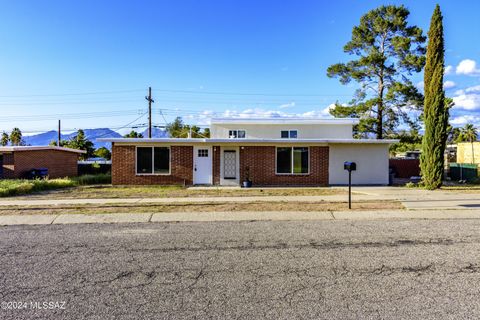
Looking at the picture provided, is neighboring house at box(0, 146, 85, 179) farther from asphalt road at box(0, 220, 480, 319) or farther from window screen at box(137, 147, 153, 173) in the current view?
asphalt road at box(0, 220, 480, 319)

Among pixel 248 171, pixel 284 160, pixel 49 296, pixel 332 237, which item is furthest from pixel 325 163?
pixel 49 296

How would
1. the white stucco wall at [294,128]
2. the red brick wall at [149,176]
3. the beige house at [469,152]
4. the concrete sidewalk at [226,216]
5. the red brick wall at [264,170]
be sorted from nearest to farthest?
the concrete sidewalk at [226,216] < the red brick wall at [149,176] < the red brick wall at [264,170] < the white stucco wall at [294,128] < the beige house at [469,152]

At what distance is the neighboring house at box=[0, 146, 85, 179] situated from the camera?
24000 mm

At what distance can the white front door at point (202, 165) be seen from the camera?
18672mm

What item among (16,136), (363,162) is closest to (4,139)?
(16,136)

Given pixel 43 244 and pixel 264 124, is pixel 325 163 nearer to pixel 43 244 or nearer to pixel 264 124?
pixel 264 124

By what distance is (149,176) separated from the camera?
60.6 feet

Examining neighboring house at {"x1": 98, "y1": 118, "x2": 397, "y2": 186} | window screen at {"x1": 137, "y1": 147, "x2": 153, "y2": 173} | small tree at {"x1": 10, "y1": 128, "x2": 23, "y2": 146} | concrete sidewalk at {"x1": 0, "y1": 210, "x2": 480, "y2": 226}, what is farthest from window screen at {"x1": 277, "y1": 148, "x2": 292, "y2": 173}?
small tree at {"x1": 10, "y1": 128, "x2": 23, "y2": 146}

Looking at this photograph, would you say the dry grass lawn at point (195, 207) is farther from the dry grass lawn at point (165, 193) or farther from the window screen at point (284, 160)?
the window screen at point (284, 160)

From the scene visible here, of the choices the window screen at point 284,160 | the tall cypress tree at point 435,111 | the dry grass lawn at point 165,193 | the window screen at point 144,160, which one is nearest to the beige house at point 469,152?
the tall cypress tree at point 435,111

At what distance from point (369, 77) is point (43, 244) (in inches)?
1173

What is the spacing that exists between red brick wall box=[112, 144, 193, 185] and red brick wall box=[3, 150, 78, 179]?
10581 mm

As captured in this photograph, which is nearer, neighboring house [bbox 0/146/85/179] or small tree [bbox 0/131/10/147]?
neighboring house [bbox 0/146/85/179]

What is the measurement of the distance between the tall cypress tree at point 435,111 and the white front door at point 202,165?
35.6ft
